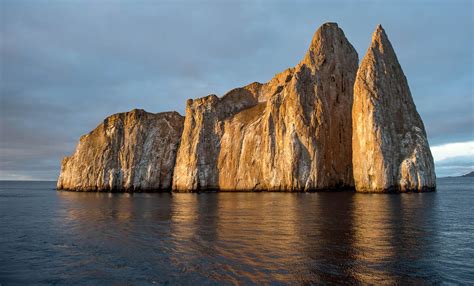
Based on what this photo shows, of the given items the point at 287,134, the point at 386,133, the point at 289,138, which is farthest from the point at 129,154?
the point at 386,133

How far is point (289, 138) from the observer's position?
8300 centimetres

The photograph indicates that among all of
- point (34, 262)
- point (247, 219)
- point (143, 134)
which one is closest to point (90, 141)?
point (143, 134)

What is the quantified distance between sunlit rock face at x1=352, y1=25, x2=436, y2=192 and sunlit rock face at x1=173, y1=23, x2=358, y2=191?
37.2 feet

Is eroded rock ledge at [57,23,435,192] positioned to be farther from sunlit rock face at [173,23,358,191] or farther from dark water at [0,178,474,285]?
dark water at [0,178,474,285]

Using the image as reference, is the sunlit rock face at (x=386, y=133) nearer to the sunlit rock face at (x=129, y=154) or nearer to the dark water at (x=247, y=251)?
the dark water at (x=247, y=251)

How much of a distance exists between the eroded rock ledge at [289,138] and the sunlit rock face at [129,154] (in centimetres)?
33

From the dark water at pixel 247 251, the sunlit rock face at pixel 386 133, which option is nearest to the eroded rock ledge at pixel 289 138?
the sunlit rock face at pixel 386 133

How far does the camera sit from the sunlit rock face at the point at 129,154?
109 metres

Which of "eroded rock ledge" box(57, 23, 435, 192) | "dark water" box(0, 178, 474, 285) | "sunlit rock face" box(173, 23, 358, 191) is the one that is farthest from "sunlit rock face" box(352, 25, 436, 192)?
"dark water" box(0, 178, 474, 285)

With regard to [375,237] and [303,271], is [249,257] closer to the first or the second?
[303,271]

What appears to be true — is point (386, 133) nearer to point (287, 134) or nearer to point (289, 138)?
point (289, 138)

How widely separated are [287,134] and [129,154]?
55108 mm

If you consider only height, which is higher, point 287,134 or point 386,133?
point 287,134

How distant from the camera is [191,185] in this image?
97.6 m
